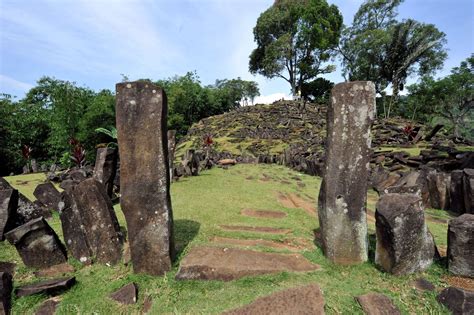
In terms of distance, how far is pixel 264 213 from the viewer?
6.53m

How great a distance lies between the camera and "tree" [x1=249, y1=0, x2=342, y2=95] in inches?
1612

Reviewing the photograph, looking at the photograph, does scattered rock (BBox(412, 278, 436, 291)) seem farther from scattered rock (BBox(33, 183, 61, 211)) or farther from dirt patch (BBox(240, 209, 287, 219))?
scattered rock (BBox(33, 183, 61, 211))

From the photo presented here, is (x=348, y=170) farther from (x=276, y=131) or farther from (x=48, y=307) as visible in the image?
(x=276, y=131)

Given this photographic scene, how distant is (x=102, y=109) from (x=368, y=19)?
1456 inches

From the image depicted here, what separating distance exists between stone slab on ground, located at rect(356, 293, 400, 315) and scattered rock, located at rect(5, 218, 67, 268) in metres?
4.30

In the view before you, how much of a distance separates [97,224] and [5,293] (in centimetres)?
126

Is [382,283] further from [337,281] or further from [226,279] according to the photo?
[226,279]

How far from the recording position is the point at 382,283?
3447 mm

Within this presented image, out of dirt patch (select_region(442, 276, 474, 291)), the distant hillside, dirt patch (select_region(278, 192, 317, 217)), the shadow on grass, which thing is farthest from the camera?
the distant hillside

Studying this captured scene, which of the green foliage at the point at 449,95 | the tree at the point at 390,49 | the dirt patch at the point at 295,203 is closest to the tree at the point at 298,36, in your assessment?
the tree at the point at 390,49

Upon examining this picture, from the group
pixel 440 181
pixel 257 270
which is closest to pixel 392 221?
pixel 257 270

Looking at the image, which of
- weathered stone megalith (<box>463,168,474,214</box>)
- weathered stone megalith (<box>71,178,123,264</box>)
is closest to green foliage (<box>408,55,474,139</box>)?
weathered stone megalith (<box>463,168,474,214</box>)

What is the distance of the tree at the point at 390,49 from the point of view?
106 feet

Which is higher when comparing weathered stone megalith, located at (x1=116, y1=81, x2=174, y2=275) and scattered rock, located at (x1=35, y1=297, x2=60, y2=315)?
weathered stone megalith, located at (x1=116, y1=81, x2=174, y2=275)
